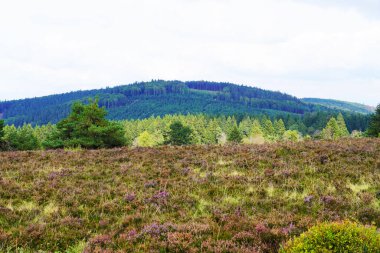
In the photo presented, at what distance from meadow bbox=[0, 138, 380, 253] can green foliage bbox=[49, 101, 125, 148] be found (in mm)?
11144

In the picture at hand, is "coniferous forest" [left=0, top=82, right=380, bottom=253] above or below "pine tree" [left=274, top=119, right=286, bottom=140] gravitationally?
above

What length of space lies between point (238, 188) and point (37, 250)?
5973mm

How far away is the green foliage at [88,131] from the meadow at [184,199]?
1114cm

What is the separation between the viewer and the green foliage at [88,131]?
26.2 meters

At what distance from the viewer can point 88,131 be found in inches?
1069

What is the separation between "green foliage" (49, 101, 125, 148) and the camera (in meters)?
26.2

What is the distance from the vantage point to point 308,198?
877 cm

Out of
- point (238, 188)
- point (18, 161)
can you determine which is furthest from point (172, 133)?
point (238, 188)

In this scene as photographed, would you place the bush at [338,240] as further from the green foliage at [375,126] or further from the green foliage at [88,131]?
the green foliage at [375,126]

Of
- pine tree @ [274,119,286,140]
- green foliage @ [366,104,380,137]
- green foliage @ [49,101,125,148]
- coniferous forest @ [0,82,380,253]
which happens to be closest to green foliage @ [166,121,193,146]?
green foliage @ [366,104,380,137]

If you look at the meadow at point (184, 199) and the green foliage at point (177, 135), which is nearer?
the meadow at point (184, 199)

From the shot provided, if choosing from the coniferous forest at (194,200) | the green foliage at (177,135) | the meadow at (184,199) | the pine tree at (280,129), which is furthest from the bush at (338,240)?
the pine tree at (280,129)

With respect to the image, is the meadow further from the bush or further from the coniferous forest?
the bush

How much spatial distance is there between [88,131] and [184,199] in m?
20.1
